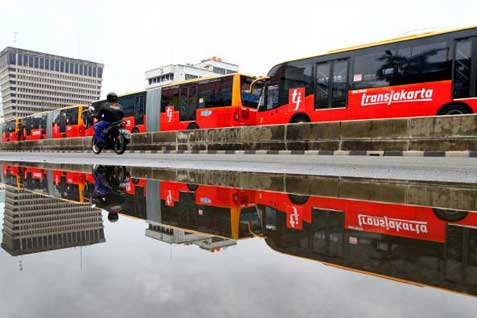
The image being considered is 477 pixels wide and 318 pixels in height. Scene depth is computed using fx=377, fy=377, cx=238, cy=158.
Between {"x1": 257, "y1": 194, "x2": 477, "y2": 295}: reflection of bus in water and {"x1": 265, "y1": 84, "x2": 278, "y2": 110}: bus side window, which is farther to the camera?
{"x1": 265, "y1": 84, "x2": 278, "y2": 110}: bus side window

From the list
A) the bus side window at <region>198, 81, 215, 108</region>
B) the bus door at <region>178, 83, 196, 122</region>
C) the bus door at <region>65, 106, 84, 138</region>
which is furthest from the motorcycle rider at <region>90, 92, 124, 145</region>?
the bus door at <region>65, 106, 84, 138</region>

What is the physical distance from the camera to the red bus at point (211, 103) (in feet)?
57.8

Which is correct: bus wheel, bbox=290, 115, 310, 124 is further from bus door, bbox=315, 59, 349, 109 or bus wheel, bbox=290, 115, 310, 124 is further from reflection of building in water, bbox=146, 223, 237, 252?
reflection of building in water, bbox=146, 223, 237, 252

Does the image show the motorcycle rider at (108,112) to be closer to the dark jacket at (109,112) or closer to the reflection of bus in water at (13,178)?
the dark jacket at (109,112)

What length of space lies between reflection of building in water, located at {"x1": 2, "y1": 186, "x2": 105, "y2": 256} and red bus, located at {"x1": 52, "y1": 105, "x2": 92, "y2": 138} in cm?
2505

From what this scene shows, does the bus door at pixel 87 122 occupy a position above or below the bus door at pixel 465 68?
Answer: below

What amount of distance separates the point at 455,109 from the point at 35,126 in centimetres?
3444

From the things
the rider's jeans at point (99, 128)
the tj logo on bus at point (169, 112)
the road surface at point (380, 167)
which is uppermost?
the tj logo on bus at point (169, 112)

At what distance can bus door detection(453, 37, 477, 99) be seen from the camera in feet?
35.3

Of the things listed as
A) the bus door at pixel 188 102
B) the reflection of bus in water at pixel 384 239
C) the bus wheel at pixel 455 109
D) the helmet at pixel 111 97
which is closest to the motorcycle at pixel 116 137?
the helmet at pixel 111 97

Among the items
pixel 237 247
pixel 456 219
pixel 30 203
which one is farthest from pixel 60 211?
pixel 456 219

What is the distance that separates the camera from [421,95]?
38.0 ft

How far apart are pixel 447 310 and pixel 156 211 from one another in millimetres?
2755

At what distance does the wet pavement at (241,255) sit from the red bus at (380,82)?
790cm
